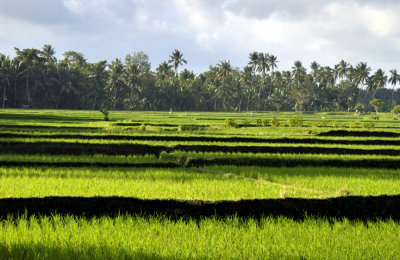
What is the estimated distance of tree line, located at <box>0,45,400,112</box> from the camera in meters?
57.7

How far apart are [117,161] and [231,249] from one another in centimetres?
651

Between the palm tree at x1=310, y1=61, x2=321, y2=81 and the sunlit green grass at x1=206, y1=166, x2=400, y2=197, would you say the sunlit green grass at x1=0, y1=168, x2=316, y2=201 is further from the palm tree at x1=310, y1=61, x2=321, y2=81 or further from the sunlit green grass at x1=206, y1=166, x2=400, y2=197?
the palm tree at x1=310, y1=61, x2=321, y2=81

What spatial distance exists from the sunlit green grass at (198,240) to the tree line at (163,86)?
54.1 metres

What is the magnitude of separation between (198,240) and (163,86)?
212 ft

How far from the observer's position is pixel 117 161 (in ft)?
33.6

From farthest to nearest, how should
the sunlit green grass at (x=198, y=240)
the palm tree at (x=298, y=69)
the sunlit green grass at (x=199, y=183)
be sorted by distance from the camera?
1. the palm tree at (x=298, y=69)
2. the sunlit green grass at (x=199, y=183)
3. the sunlit green grass at (x=198, y=240)

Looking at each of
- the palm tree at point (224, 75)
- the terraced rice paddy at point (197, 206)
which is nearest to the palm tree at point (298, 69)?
the palm tree at point (224, 75)

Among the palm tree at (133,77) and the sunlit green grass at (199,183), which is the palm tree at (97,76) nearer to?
the palm tree at (133,77)

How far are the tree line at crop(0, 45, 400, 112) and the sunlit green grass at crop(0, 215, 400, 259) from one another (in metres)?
54.1

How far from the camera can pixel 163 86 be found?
2687 inches

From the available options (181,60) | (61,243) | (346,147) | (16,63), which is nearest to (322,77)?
(181,60)

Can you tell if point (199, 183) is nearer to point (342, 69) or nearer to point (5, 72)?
point (5, 72)

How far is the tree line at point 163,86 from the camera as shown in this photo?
189 ft

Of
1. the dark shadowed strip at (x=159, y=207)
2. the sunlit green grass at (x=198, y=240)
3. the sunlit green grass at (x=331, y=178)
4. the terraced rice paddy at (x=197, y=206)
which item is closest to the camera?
the sunlit green grass at (x=198, y=240)
